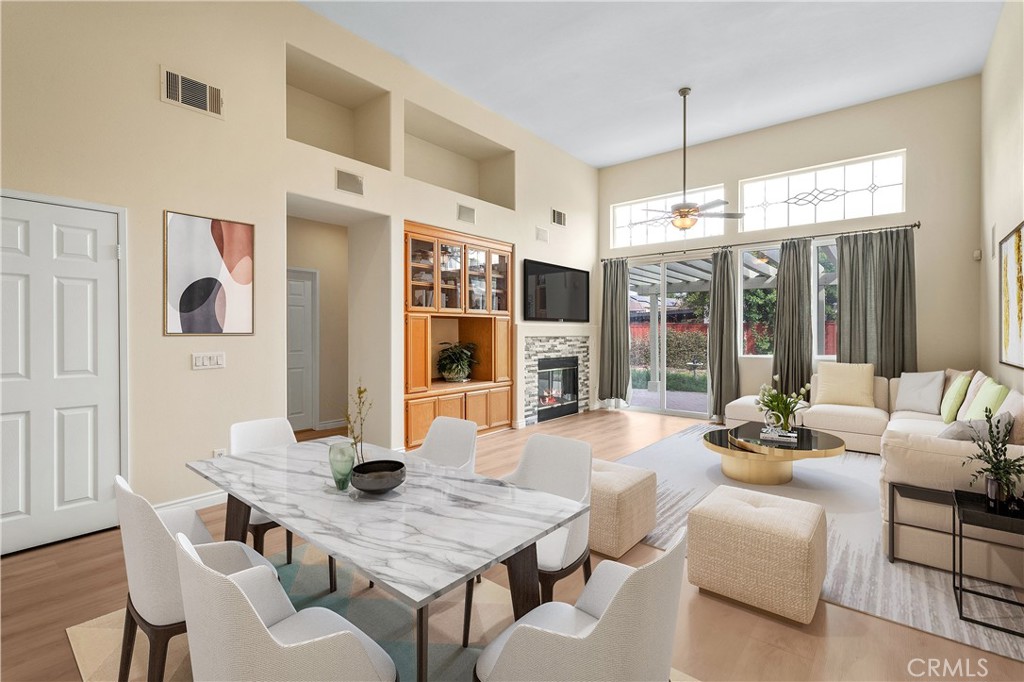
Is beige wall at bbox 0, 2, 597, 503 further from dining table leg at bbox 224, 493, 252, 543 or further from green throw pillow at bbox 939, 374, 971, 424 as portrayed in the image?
green throw pillow at bbox 939, 374, 971, 424

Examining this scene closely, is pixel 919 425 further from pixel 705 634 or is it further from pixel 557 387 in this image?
pixel 557 387

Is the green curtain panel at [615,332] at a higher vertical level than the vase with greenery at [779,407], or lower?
higher

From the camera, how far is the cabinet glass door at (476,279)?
567 cm

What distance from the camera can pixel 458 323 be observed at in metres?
6.45

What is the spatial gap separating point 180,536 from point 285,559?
1.77 metres

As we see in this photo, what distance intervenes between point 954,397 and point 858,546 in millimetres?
2643

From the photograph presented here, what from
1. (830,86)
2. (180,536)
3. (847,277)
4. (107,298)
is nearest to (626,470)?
(180,536)

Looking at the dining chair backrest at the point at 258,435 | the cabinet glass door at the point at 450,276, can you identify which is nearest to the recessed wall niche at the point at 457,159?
the cabinet glass door at the point at 450,276

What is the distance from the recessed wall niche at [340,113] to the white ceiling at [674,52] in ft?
1.51

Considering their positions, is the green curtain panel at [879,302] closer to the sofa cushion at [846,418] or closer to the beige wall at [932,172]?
the beige wall at [932,172]

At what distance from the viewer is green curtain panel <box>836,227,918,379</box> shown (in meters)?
5.39

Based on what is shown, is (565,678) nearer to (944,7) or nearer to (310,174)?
(310,174)

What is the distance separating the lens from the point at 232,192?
362 cm

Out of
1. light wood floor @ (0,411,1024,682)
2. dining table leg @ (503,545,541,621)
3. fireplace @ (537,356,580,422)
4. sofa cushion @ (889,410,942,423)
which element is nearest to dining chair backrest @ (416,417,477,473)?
light wood floor @ (0,411,1024,682)
